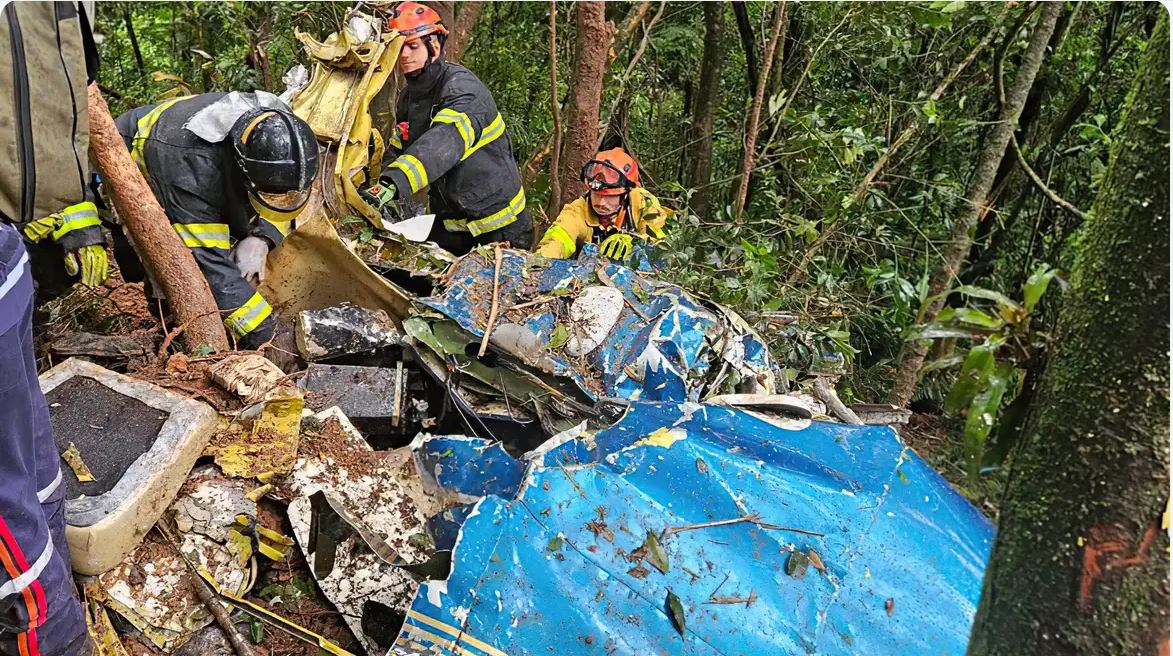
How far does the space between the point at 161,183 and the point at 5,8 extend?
98cm

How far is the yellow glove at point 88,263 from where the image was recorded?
275 centimetres

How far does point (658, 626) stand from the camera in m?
1.92

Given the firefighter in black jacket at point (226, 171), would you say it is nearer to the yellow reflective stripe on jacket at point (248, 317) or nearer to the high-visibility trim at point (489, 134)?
the yellow reflective stripe on jacket at point (248, 317)

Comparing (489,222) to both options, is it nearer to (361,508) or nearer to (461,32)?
(461,32)

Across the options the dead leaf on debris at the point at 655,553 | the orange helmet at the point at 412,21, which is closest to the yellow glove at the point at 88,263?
the orange helmet at the point at 412,21

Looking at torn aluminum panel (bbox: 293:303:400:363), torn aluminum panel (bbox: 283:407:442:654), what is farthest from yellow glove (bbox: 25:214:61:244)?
torn aluminum panel (bbox: 283:407:442:654)

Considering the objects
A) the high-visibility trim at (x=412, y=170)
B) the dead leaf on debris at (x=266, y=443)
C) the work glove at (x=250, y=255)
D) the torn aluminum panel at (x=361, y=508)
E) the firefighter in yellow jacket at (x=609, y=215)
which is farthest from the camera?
the firefighter in yellow jacket at (x=609, y=215)

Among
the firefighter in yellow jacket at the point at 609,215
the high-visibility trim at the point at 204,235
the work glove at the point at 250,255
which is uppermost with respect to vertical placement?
the high-visibility trim at the point at 204,235

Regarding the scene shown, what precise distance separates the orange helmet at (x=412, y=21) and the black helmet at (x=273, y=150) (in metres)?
1.54

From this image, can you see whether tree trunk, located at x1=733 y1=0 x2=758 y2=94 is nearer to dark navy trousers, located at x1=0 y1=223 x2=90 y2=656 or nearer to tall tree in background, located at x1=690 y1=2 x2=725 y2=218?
tall tree in background, located at x1=690 y1=2 x2=725 y2=218

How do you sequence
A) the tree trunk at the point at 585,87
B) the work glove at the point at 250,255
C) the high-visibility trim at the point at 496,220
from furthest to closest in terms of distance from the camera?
the high-visibility trim at the point at 496,220 → the tree trunk at the point at 585,87 → the work glove at the point at 250,255

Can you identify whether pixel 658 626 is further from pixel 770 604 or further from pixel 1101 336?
pixel 1101 336

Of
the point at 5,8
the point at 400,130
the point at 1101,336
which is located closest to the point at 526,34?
the point at 400,130

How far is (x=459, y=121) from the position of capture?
3.99 meters
